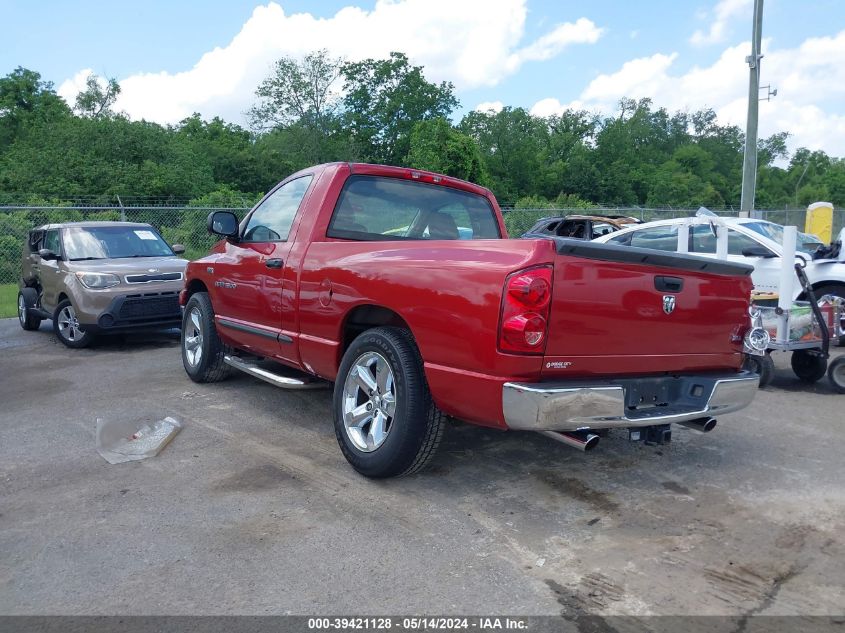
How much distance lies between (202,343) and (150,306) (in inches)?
108

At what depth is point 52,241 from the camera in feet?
33.5

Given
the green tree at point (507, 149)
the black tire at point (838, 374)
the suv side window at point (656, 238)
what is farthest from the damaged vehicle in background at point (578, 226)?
the green tree at point (507, 149)

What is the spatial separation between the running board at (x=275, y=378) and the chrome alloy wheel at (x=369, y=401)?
0.79 meters

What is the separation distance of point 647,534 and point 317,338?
2.43 meters

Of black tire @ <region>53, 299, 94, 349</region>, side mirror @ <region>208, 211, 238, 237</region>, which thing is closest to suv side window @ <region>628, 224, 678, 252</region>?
side mirror @ <region>208, 211, 238, 237</region>

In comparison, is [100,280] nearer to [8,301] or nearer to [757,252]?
[8,301]

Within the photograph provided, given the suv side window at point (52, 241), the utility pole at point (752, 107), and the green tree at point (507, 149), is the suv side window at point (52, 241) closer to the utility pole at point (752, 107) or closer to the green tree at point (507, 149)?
the utility pole at point (752, 107)

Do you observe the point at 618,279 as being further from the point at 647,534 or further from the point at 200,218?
the point at 200,218

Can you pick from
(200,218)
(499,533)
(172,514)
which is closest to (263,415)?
(172,514)

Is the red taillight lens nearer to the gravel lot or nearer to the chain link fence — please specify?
the gravel lot

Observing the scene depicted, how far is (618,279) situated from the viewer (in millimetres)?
3637

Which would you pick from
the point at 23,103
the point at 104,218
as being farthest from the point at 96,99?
the point at 104,218

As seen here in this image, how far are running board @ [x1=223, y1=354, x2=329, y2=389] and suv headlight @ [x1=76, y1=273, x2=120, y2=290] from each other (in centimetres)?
356

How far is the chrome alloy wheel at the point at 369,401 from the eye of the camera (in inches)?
166
